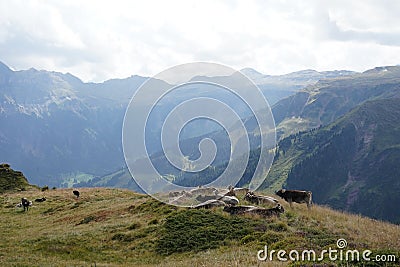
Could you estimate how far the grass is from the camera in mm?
18625

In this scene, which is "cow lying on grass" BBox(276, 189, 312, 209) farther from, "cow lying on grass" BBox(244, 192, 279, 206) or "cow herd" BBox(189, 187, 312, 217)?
"cow lying on grass" BBox(244, 192, 279, 206)

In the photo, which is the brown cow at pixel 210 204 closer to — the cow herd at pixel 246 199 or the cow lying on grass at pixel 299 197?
the cow herd at pixel 246 199

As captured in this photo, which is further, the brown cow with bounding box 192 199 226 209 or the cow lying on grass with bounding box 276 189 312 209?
the cow lying on grass with bounding box 276 189 312 209

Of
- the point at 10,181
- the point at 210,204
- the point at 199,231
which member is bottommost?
the point at 10,181

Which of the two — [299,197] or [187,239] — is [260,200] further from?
[187,239]

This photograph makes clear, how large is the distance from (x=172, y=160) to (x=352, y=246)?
12.0m

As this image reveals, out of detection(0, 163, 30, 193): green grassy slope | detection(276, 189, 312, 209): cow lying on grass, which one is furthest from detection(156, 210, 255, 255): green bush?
detection(0, 163, 30, 193): green grassy slope

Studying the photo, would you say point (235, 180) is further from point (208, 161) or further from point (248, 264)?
point (248, 264)

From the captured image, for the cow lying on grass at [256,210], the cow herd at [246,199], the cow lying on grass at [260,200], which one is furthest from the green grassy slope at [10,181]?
the cow lying on grass at [256,210]

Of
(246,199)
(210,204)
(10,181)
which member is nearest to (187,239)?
(210,204)

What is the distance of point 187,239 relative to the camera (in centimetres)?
2241

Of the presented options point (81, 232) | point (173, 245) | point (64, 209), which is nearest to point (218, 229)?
point (173, 245)

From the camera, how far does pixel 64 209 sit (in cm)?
4378

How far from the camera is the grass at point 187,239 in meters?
18.6
